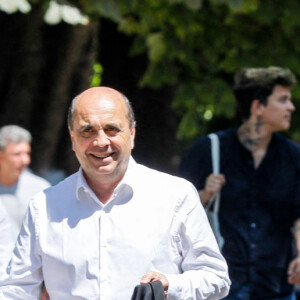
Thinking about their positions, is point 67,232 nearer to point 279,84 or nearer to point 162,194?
point 162,194

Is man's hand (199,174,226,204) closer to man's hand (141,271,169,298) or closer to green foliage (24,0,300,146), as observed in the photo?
man's hand (141,271,169,298)

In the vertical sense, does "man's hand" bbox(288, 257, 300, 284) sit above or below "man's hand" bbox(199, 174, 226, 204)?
below

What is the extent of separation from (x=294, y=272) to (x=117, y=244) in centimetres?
205

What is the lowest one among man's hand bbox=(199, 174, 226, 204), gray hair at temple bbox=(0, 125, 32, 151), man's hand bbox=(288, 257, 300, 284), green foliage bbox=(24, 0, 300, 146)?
man's hand bbox=(288, 257, 300, 284)

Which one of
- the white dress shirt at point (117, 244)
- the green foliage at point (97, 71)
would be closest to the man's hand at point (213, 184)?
the white dress shirt at point (117, 244)

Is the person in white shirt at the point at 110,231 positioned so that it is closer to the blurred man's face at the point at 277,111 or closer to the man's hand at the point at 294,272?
the man's hand at the point at 294,272

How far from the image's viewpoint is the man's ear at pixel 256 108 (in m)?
5.61

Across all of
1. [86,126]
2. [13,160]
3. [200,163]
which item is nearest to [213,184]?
[200,163]

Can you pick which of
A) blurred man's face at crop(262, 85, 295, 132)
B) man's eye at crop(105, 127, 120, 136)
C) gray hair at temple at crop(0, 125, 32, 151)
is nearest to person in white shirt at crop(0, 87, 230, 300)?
man's eye at crop(105, 127, 120, 136)

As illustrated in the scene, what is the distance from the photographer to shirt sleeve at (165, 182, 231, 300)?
11.1ft

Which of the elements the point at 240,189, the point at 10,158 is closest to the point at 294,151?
the point at 240,189

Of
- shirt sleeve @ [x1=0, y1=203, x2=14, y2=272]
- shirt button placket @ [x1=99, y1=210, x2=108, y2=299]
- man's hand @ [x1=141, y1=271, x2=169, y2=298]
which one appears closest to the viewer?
man's hand @ [x1=141, y1=271, x2=169, y2=298]

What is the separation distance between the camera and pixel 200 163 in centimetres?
542

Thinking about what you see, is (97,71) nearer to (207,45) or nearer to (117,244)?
(207,45)
